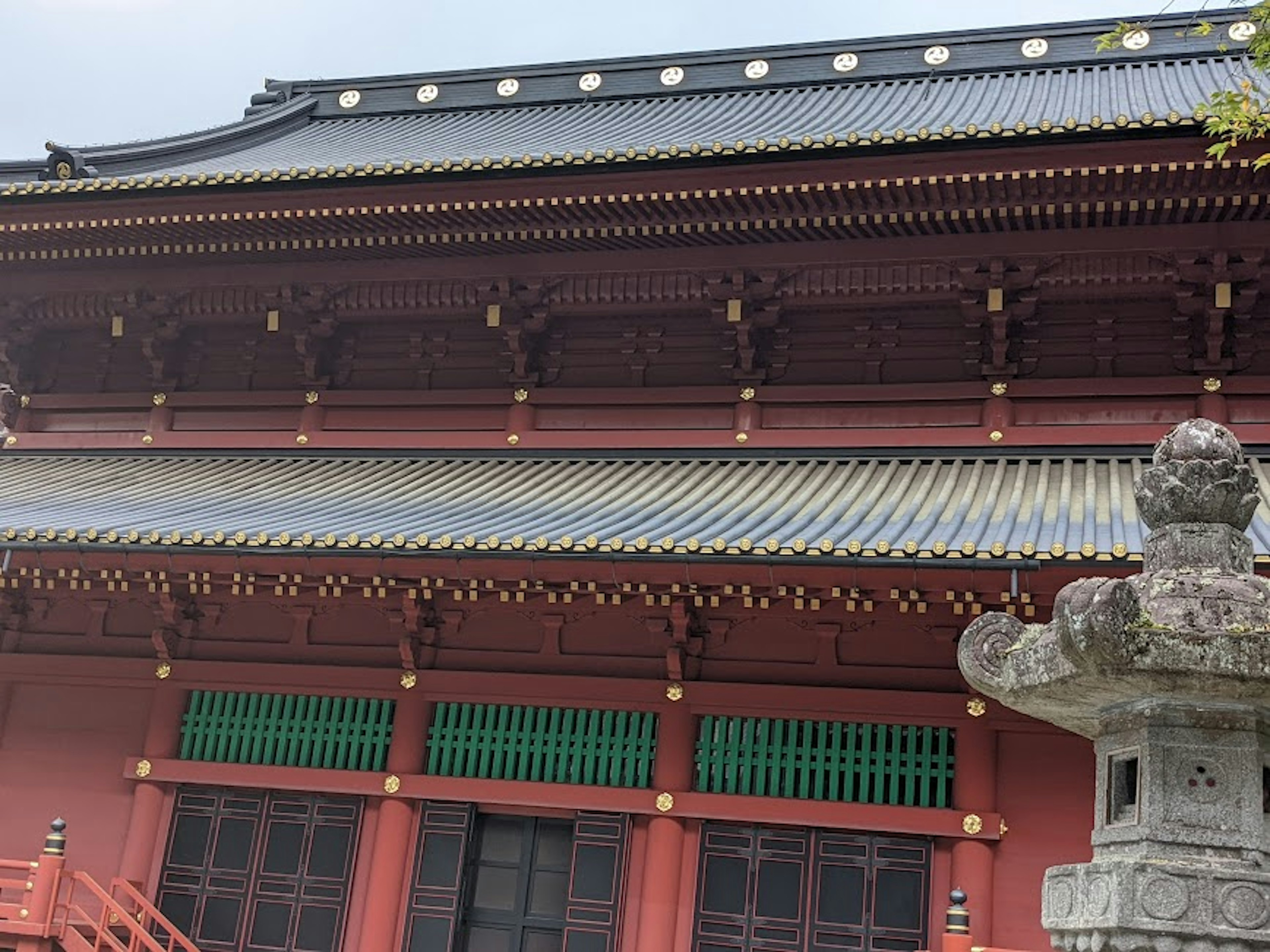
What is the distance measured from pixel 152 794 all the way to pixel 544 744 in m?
3.40

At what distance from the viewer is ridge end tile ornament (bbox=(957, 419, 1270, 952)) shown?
171 inches

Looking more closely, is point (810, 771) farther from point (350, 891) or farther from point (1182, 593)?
point (1182, 593)

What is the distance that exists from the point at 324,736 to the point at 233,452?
12.3 feet

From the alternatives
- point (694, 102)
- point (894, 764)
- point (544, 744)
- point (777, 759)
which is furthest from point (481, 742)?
point (694, 102)

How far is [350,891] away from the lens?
9.99 metres

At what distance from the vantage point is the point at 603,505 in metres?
10.3

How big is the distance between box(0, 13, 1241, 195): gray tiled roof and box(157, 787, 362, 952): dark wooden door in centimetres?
579

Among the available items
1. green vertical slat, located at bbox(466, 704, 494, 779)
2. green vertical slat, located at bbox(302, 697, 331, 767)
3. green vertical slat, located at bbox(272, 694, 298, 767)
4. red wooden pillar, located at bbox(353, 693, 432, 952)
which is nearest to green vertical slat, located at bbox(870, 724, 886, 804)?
green vertical slat, located at bbox(466, 704, 494, 779)

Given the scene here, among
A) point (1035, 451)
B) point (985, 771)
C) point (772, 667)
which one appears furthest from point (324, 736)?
point (1035, 451)

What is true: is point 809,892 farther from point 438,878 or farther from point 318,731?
point 318,731

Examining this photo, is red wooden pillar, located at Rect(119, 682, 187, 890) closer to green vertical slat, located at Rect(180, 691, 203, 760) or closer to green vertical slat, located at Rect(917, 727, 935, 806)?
green vertical slat, located at Rect(180, 691, 203, 760)

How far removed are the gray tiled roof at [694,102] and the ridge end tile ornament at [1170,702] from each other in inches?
350

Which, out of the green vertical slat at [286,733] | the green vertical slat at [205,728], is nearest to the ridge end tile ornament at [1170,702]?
the green vertical slat at [286,733]

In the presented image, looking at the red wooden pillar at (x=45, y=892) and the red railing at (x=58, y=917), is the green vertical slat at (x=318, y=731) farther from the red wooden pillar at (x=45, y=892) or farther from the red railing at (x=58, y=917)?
the red wooden pillar at (x=45, y=892)
